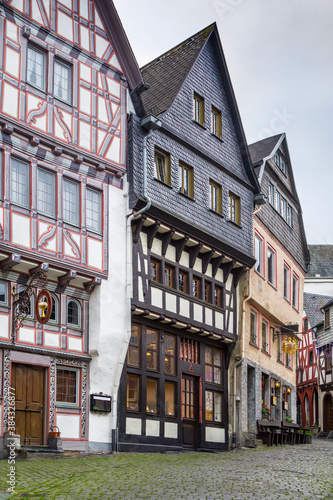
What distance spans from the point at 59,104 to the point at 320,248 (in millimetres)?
61632

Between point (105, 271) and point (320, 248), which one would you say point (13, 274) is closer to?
point (105, 271)

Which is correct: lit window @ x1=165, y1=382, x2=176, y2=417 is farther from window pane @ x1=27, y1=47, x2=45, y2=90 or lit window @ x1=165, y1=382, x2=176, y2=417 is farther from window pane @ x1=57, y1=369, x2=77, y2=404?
window pane @ x1=27, y1=47, x2=45, y2=90

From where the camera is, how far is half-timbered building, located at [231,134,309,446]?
27.8 meters

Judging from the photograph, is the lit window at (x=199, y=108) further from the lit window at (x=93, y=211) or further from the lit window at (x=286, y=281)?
the lit window at (x=286, y=281)

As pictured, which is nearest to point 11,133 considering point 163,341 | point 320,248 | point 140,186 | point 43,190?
point 43,190

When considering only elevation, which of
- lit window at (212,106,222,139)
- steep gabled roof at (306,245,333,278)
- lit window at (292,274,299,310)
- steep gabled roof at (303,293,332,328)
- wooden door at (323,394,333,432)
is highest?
steep gabled roof at (306,245,333,278)

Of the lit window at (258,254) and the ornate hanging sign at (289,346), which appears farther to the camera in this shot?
the ornate hanging sign at (289,346)

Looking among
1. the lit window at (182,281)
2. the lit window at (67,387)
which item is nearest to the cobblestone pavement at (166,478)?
the lit window at (67,387)

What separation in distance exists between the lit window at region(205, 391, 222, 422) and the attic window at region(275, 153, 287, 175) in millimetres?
11120

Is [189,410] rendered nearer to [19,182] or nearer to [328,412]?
[19,182]

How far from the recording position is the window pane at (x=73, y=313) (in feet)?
66.4

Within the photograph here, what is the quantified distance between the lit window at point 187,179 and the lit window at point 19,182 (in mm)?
6647

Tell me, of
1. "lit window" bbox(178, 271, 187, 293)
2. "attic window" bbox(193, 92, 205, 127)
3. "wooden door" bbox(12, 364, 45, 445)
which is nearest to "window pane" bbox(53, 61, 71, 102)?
"attic window" bbox(193, 92, 205, 127)

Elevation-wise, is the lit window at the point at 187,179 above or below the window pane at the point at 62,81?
below
